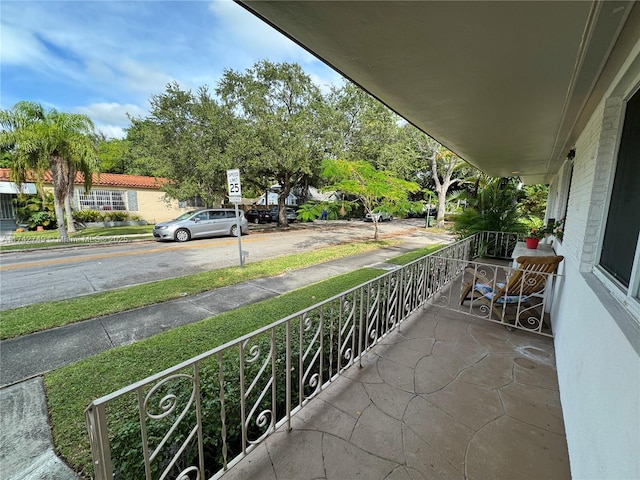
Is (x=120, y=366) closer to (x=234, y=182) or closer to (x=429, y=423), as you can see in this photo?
(x=429, y=423)

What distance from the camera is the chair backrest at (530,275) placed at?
3730mm

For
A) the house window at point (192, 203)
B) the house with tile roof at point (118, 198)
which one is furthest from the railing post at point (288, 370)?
the house window at point (192, 203)

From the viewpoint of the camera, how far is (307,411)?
7.47 feet

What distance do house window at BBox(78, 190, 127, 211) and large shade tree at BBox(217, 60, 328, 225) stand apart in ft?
36.8

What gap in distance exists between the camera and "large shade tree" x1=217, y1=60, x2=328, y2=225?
46.4ft

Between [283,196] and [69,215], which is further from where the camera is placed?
[283,196]

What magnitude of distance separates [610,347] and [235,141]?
14.9 metres

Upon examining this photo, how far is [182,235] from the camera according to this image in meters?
12.8

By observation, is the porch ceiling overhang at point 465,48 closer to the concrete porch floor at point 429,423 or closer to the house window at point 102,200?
the concrete porch floor at point 429,423

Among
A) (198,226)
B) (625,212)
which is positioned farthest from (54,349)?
(198,226)

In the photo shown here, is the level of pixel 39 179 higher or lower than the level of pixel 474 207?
higher

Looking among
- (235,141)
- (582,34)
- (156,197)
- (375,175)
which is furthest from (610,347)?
(156,197)

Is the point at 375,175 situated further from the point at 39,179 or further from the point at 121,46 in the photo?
the point at 39,179

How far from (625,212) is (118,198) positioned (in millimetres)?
24602
